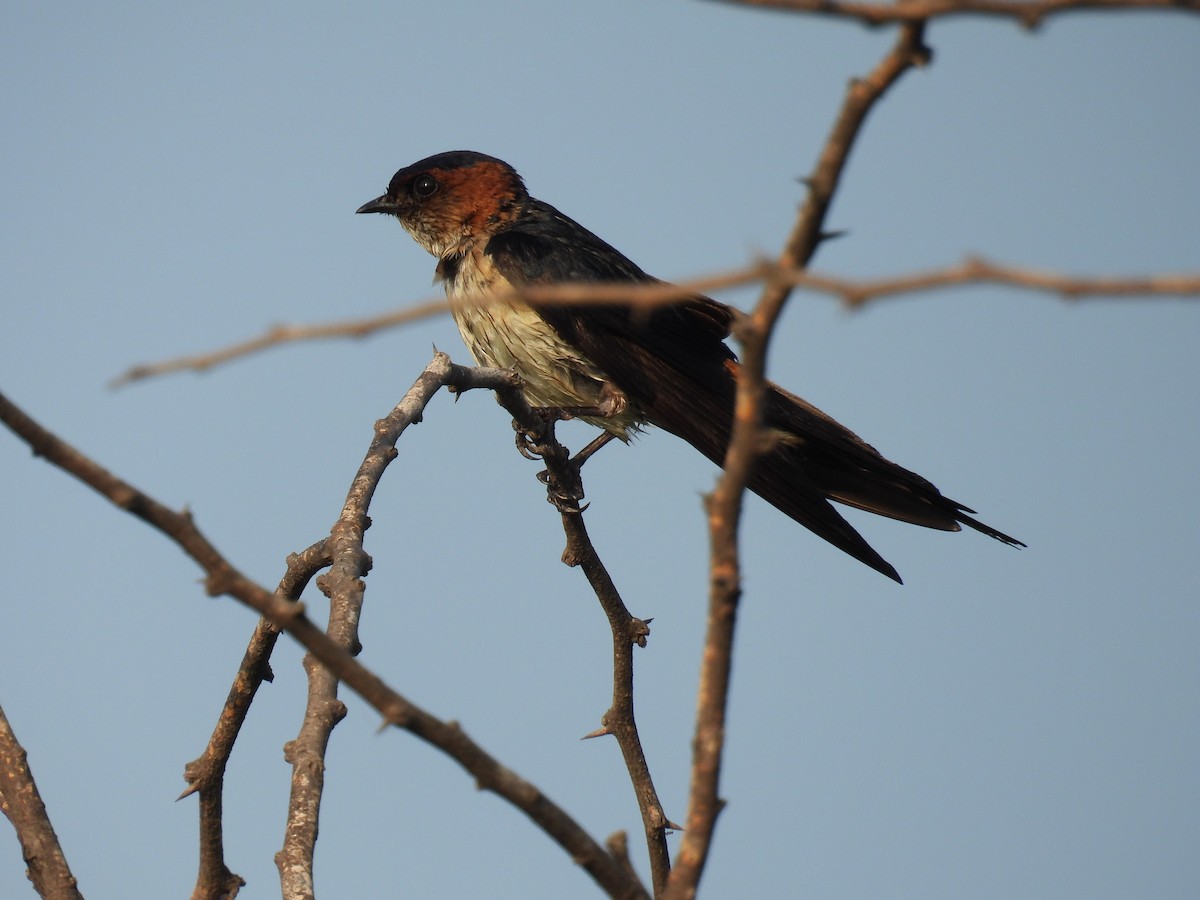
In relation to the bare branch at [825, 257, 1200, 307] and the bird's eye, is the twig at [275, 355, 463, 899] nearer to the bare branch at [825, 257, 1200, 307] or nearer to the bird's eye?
the bare branch at [825, 257, 1200, 307]

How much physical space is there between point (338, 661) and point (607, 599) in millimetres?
3216

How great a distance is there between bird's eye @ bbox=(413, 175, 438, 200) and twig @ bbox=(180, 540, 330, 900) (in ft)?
13.4

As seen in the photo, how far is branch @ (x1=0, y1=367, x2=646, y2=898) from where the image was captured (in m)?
1.61

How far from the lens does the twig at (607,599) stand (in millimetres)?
4039

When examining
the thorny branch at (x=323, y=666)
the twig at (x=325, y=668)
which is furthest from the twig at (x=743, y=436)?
the thorny branch at (x=323, y=666)

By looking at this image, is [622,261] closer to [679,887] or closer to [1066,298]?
[679,887]

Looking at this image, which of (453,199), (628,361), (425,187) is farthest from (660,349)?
(425,187)

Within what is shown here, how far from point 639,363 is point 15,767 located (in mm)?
3769

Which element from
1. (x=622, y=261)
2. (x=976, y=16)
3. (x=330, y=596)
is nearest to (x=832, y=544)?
(x=622, y=261)

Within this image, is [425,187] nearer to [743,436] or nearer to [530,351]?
[530,351]

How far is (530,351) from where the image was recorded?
21.2 ft

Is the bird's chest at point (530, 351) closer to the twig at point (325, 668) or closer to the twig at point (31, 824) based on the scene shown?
the twig at point (325, 668)

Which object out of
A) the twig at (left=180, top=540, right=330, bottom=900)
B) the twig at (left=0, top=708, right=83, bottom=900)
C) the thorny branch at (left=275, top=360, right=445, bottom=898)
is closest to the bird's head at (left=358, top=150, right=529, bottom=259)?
the thorny branch at (left=275, top=360, right=445, bottom=898)

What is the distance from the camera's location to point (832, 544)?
555cm
